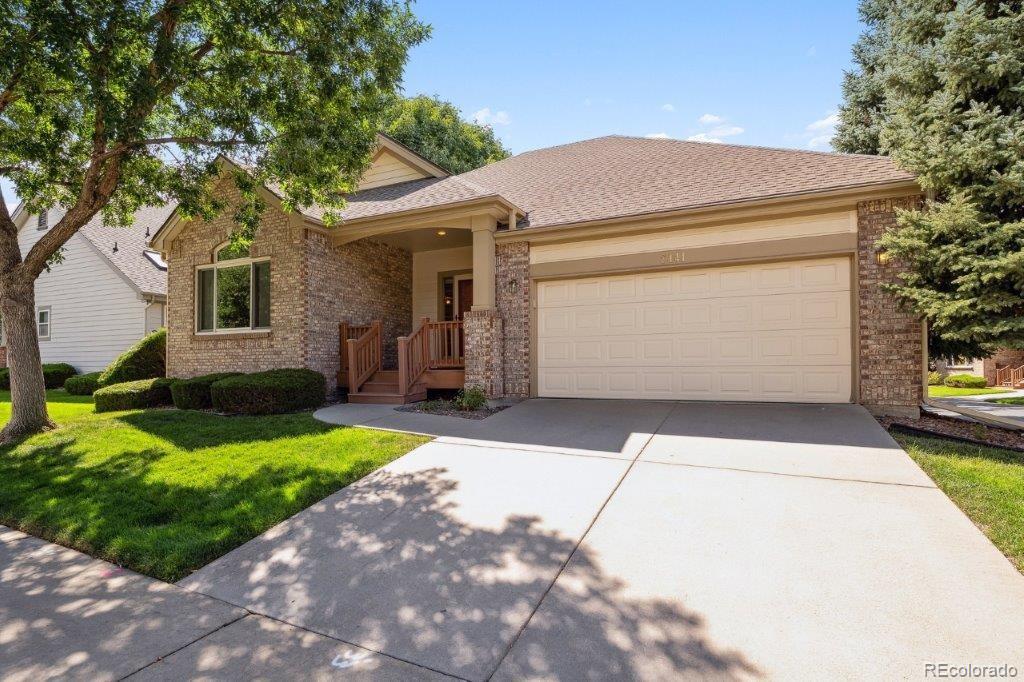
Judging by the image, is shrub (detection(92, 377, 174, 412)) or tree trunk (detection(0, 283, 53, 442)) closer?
tree trunk (detection(0, 283, 53, 442))

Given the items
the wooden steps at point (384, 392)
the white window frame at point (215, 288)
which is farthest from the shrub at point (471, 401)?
the white window frame at point (215, 288)

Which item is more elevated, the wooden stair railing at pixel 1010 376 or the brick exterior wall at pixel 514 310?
the brick exterior wall at pixel 514 310

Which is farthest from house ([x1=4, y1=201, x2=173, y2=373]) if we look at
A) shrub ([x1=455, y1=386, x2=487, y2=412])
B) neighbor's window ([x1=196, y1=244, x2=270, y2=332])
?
shrub ([x1=455, y1=386, x2=487, y2=412])

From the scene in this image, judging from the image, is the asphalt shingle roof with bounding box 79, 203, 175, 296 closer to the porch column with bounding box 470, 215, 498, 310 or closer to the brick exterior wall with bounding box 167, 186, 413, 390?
the brick exterior wall with bounding box 167, 186, 413, 390

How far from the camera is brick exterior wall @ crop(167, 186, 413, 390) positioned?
1020 centimetres

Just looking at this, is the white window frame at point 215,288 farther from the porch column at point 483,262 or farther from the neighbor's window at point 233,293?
the porch column at point 483,262

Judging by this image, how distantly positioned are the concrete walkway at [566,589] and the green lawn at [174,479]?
20 centimetres

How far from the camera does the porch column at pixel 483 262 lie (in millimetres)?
9414

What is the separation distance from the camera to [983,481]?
4.15 m

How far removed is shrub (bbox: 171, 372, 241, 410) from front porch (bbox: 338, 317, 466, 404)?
2.23 metres

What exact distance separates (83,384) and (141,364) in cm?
251

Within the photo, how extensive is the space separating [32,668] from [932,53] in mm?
11117

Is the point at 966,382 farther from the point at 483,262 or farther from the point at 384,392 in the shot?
the point at 384,392

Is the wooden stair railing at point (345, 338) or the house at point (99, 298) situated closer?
the wooden stair railing at point (345, 338)
